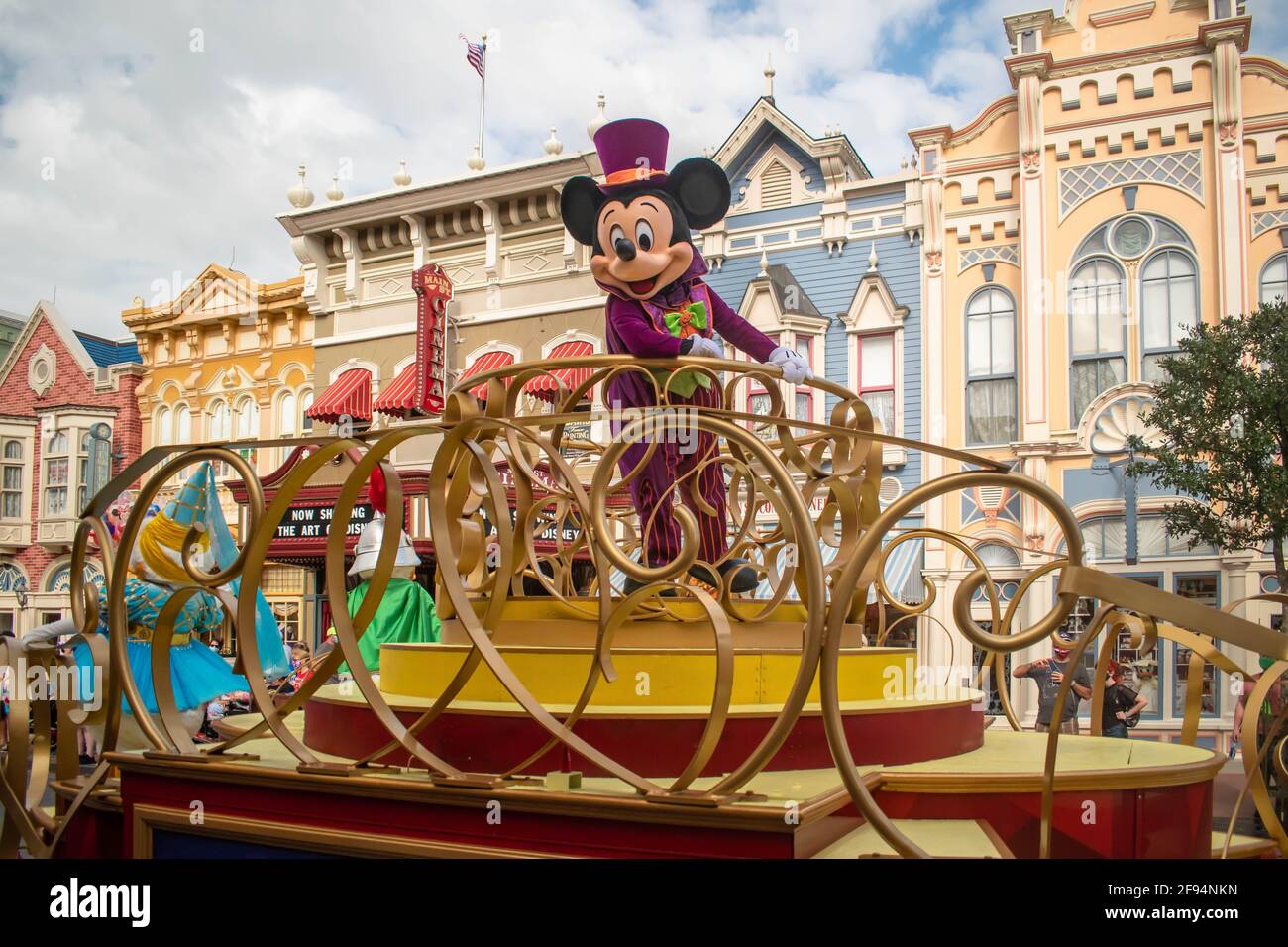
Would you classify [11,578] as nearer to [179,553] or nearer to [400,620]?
[400,620]

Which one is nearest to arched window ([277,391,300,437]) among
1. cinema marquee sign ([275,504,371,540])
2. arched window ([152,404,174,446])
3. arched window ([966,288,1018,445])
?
cinema marquee sign ([275,504,371,540])

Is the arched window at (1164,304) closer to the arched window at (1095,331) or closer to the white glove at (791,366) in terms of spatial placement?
the arched window at (1095,331)

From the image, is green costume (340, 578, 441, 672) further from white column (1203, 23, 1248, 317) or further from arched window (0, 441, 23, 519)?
arched window (0, 441, 23, 519)

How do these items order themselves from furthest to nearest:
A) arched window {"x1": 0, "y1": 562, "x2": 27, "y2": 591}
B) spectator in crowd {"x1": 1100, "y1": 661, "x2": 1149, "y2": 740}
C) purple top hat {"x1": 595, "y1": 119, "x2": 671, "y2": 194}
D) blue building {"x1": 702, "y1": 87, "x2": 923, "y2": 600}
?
arched window {"x1": 0, "y1": 562, "x2": 27, "y2": 591}
blue building {"x1": 702, "y1": 87, "x2": 923, "y2": 600}
spectator in crowd {"x1": 1100, "y1": 661, "x2": 1149, "y2": 740}
purple top hat {"x1": 595, "y1": 119, "x2": 671, "y2": 194}

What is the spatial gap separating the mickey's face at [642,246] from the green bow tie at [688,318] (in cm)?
11

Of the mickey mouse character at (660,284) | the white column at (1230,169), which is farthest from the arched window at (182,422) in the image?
the white column at (1230,169)

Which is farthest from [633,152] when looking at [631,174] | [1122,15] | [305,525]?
[305,525]

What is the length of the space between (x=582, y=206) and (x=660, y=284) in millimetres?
470

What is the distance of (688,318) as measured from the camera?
3.96m

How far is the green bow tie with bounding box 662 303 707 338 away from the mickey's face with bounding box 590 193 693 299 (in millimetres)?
115

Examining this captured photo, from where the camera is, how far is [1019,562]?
32.5ft

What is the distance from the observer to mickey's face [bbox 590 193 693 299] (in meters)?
3.82

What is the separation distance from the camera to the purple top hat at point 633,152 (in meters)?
3.88
